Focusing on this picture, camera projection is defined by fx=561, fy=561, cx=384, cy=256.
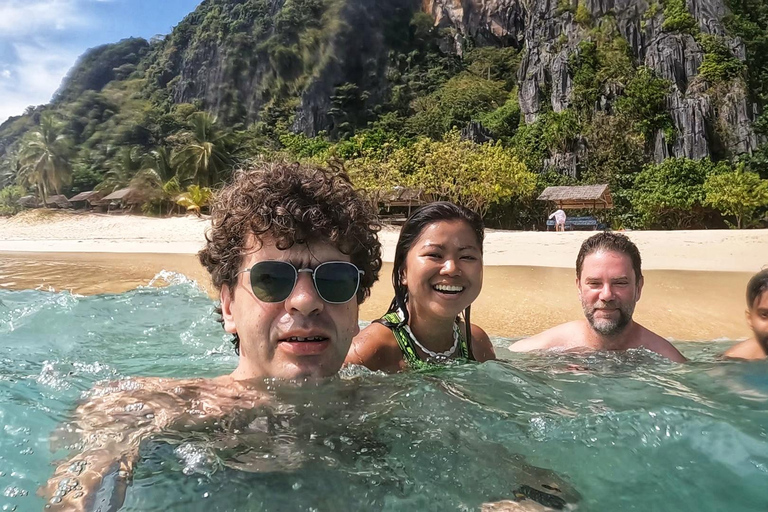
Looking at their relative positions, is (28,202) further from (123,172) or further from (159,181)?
(159,181)

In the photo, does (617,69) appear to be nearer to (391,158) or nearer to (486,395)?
(391,158)

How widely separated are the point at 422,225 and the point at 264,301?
51.1 inches

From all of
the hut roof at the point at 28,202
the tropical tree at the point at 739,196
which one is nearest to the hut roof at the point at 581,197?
the tropical tree at the point at 739,196

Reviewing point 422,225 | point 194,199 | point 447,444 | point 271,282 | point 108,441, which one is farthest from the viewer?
point 194,199

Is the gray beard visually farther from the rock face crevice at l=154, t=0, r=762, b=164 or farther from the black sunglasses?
the rock face crevice at l=154, t=0, r=762, b=164

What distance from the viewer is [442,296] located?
2838mm

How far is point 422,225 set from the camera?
A: 9.78 ft

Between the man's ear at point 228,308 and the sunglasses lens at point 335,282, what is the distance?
38 cm

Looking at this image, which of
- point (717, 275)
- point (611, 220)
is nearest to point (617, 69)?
point (611, 220)

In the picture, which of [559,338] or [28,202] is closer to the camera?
[559,338]

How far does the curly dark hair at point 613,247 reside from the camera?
373 cm

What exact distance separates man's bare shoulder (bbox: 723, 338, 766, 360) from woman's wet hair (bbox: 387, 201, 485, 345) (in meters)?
2.04

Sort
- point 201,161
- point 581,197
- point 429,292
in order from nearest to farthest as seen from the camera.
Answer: point 429,292 → point 581,197 → point 201,161

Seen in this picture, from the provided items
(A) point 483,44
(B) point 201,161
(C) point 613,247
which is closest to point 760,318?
(C) point 613,247
